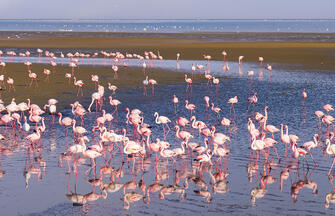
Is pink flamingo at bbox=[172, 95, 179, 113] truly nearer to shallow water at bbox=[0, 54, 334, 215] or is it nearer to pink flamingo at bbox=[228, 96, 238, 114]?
shallow water at bbox=[0, 54, 334, 215]

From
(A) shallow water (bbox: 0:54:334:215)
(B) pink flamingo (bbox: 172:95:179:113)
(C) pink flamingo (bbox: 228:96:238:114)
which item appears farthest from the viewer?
(B) pink flamingo (bbox: 172:95:179:113)

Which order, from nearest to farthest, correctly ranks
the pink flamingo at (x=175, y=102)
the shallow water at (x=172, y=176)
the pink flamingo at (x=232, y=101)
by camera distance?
the shallow water at (x=172, y=176), the pink flamingo at (x=232, y=101), the pink flamingo at (x=175, y=102)

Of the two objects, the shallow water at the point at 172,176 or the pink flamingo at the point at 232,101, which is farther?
the pink flamingo at the point at 232,101

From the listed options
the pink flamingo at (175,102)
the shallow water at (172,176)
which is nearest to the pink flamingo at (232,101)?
the shallow water at (172,176)

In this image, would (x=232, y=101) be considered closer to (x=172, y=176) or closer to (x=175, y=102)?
(x=175, y=102)

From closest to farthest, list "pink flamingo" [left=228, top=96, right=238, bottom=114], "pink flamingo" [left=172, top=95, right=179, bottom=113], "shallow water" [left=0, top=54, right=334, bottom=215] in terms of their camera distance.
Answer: "shallow water" [left=0, top=54, right=334, bottom=215], "pink flamingo" [left=228, top=96, right=238, bottom=114], "pink flamingo" [left=172, top=95, right=179, bottom=113]

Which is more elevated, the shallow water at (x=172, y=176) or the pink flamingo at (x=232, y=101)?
the pink flamingo at (x=232, y=101)

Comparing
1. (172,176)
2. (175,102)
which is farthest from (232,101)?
(172,176)

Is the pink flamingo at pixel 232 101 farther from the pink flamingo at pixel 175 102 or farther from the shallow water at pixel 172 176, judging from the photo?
the pink flamingo at pixel 175 102

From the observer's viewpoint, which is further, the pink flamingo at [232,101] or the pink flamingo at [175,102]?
the pink flamingo at [175,102]

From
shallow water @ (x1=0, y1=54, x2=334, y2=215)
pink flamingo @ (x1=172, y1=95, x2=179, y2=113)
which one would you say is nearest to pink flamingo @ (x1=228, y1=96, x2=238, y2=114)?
shallow water @ (x1=0, y1=54, x2=334, y2=215)

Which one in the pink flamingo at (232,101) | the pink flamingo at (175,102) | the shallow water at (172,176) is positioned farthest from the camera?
the pink flamingo at (175,102)

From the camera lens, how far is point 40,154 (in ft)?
44.0

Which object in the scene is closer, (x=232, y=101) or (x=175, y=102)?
(x=232, y=101)
